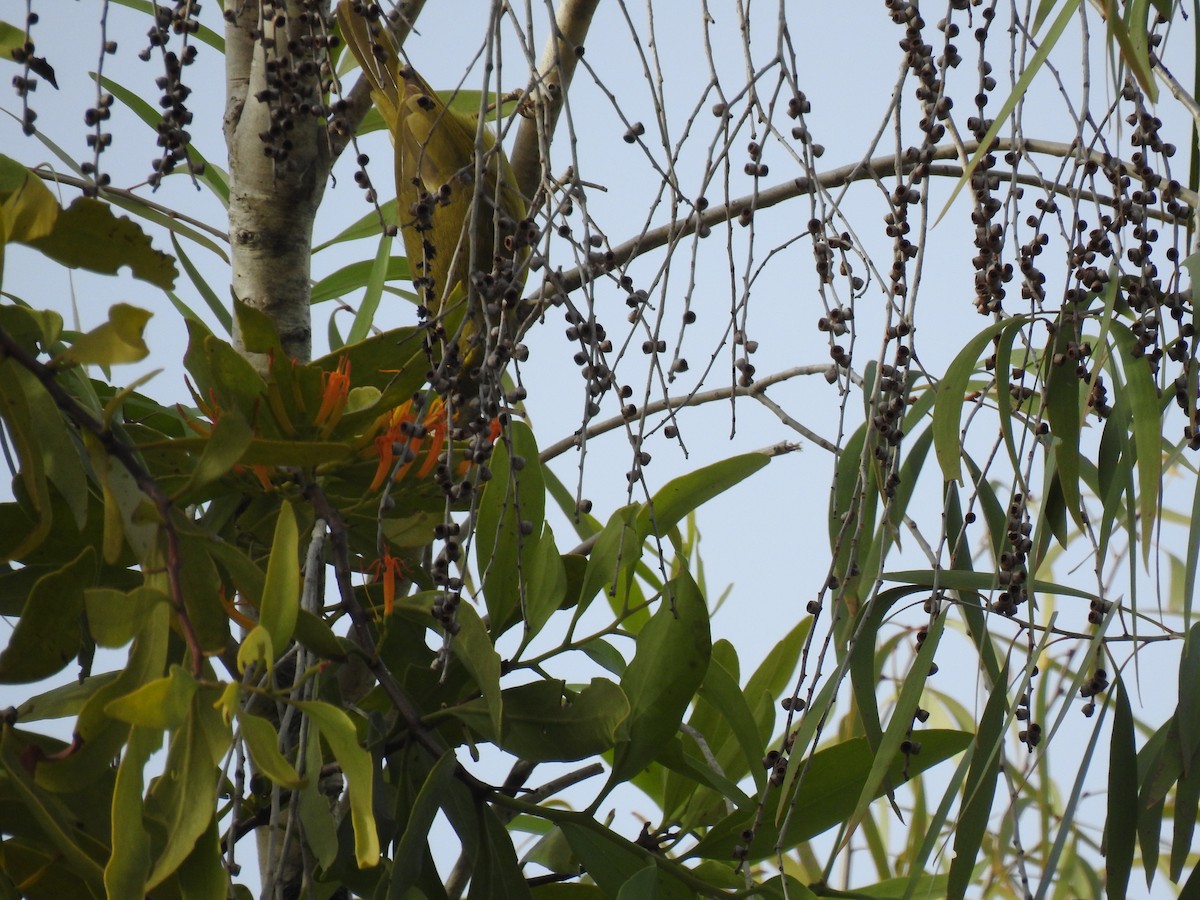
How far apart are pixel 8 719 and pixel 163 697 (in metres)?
0.16

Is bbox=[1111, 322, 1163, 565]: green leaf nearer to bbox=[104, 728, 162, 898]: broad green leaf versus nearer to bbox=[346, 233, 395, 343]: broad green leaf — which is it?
bbox=[104, 728, 162, 898]: broad green leaf

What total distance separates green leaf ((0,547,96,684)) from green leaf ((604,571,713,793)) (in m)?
0.33

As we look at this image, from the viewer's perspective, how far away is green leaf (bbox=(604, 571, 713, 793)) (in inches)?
28.7

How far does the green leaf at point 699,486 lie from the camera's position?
2.59 feet

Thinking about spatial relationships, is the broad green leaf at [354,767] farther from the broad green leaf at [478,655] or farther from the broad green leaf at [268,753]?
the broad green leaf at [478,655]

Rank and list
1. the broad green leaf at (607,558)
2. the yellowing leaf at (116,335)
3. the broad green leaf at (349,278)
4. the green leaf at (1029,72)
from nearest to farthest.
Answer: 1. the yellowing leaf at (116,335)
2. the green leaf at (1029,72)
3. the broad green leaf at (607,558)
4. the broad green leaf at (349,278)

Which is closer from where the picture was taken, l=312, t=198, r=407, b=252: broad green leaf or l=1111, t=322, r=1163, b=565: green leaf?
l=1111, t=322, r=1163, b=565: green leaf

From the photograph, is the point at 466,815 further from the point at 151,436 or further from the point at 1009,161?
the point at 1009,161

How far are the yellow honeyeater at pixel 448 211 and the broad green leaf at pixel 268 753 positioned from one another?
0.56ft

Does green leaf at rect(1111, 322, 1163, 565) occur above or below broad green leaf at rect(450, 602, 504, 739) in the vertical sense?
above

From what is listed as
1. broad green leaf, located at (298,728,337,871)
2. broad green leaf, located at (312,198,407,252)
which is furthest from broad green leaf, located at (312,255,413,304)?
broad green leaf, located at (298,728,337,871)

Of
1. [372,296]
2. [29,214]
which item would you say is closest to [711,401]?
[372,296]

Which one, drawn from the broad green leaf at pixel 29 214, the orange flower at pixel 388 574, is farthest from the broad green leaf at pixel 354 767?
the broad green leaf at pixel 29 214

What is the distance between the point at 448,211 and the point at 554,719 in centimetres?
56
